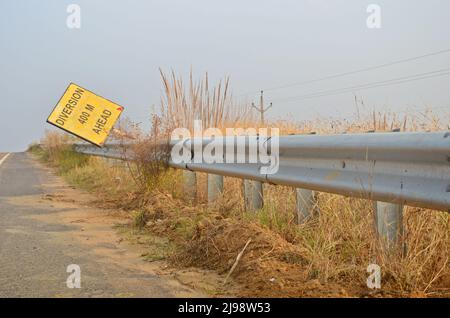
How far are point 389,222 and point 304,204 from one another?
1241 mm

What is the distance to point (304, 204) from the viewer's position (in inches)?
194

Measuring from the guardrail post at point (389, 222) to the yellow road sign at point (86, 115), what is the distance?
1032 cm

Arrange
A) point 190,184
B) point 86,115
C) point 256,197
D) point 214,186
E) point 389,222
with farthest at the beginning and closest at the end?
1. point 86,115
2. point 190,184
3. point 214,186
4. point 256,197
5. point 389,222

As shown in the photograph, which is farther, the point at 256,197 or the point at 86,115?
the point at 86,115

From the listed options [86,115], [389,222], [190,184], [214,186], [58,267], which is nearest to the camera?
[389,222]

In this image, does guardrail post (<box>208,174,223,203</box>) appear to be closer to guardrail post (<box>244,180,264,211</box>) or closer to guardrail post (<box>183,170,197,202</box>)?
guardrail post (<box>183,170,197,202</box>)

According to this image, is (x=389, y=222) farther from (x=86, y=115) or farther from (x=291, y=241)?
(x=86, y=115)

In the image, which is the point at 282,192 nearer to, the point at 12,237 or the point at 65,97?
the point at 12,237

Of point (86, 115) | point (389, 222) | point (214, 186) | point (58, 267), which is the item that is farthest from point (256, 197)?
point (86, 115)

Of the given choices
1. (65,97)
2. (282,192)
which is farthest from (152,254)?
(65,97)

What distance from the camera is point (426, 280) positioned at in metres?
3.31

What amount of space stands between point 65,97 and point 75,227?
940 cm

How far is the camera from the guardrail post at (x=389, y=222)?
367 cm
